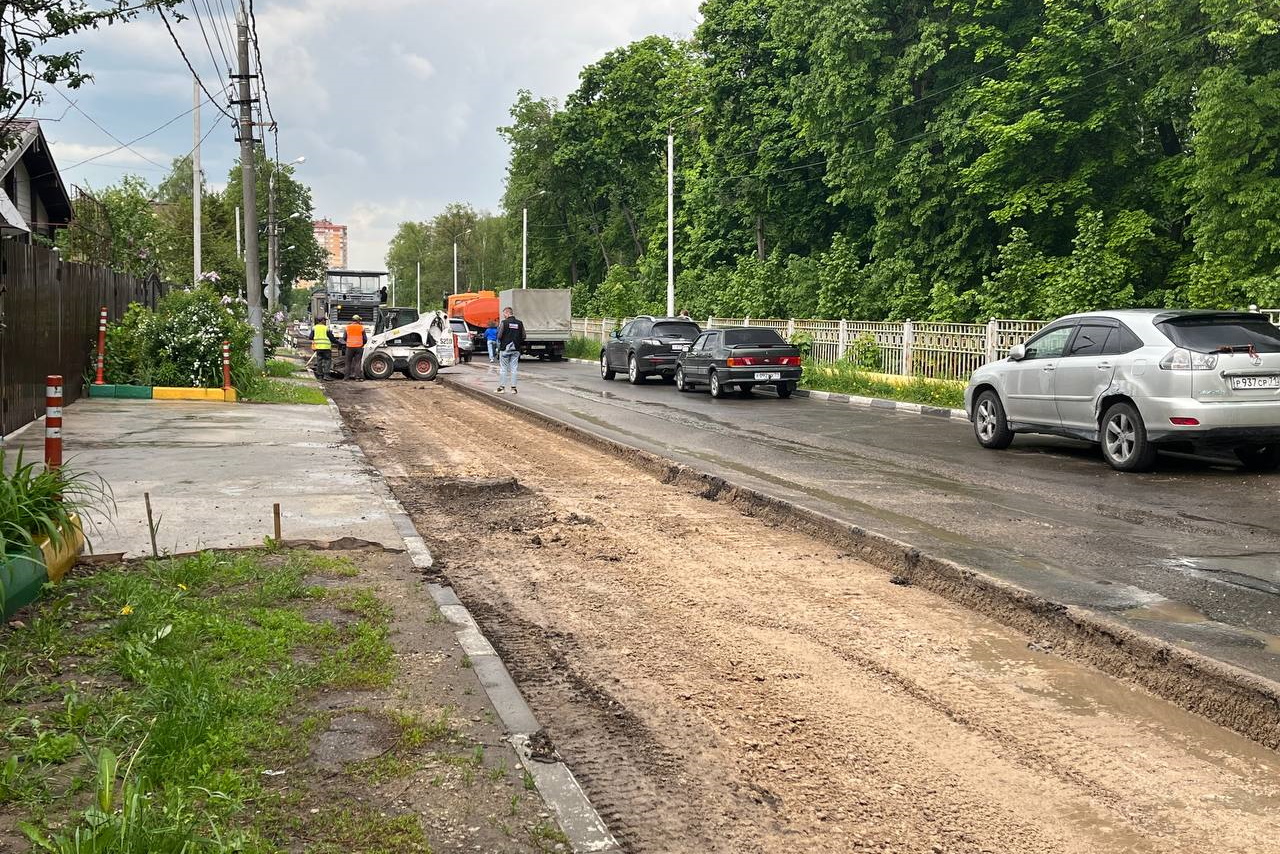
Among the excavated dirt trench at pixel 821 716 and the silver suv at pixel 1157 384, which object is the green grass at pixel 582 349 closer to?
the silver suv at pixel 1157 384

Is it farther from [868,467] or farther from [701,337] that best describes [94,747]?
[701,337]

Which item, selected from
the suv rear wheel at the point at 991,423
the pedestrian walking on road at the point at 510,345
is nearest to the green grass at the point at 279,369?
the pedestrian walking on road at the point at 510,345

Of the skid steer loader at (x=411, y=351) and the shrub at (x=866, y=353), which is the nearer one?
the shrub at (x=866, y=353)

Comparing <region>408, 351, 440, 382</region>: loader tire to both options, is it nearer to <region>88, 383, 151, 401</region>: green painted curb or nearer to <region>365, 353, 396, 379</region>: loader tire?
<region>365, 353, 396, 379</region>: loader tire

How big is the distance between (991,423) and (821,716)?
10.5 m

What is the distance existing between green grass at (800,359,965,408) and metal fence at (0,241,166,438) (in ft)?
51.2

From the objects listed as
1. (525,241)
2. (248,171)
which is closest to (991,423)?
(248,171)

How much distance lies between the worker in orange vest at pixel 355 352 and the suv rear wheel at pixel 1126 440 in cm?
2191

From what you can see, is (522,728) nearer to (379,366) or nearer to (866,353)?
(866,353)

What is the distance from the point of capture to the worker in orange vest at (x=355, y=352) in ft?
96.8

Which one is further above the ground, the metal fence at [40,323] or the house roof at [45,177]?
the house roof at [45,177]

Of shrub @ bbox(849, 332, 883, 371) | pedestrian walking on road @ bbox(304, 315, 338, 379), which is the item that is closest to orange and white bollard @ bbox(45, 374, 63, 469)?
shrub @ bbox(849, 332, 883, 371)

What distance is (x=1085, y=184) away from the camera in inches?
1255

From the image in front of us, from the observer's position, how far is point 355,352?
2994cm
